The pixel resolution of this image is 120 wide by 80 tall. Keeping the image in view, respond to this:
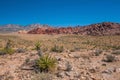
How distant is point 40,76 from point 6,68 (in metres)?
3.48

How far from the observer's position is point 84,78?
9.33 metres

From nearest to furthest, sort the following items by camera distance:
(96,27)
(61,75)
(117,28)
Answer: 1. (61,75)
2. (117,28)
3. (96,27)

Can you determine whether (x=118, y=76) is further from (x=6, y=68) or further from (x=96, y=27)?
(x=96, y=27)

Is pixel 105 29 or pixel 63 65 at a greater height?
pixel 105 29

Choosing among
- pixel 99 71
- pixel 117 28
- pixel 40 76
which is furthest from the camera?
pixel 117 28

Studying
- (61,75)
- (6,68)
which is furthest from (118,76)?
(6,68)

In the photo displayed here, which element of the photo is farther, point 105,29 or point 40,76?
point 105,29

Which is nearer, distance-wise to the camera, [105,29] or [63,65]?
[63,65]

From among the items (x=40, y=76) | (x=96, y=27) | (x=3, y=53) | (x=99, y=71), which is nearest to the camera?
(x=40, y=76)

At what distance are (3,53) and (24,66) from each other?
21.7ft

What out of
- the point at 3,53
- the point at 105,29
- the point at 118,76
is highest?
the point at 105,29

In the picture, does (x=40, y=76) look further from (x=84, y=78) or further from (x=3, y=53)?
(x=3, y=53)

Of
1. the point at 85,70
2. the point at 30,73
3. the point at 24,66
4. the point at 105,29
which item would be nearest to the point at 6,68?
the point at 24,66

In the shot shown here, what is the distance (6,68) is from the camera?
11.9m
